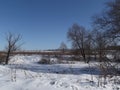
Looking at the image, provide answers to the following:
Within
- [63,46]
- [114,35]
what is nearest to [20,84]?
[114,35]

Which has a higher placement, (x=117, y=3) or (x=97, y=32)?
(x=117, y=3)

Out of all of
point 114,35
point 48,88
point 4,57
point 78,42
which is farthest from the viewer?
point 78,42

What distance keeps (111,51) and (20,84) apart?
46.7 feet

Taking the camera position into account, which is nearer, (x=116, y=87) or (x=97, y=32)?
(x=116, y=87)

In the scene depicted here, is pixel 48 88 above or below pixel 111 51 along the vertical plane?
below

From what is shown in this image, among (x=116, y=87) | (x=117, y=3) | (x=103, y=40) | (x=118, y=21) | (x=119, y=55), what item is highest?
(x=117, y=3)

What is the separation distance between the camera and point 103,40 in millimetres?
19438

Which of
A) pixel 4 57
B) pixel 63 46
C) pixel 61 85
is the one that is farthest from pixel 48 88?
pixel 63 46

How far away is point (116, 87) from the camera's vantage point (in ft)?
18.3

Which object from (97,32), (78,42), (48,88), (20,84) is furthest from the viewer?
(78,42)

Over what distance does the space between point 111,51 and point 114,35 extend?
212 centimetres

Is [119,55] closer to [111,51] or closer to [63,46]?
[111,51]

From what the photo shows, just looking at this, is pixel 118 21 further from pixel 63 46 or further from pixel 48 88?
pixel 63 46

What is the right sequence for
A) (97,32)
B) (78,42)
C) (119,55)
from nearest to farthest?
(119,55) < (97,32) < (78,42)
